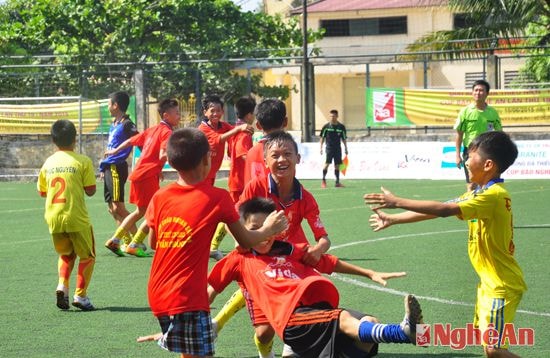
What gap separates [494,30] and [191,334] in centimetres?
2666

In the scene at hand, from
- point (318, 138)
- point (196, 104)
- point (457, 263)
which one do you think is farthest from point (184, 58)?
point (457, 263)

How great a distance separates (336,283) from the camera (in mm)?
10672

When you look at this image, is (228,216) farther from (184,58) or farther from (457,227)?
(184,58)

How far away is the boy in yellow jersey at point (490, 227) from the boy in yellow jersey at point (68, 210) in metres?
4.11

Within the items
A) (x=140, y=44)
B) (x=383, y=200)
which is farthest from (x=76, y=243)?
(x=140, y=44)

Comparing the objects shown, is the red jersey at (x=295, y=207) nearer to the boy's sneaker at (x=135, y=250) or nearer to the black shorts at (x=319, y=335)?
the black shorts at (x=319, y=335)

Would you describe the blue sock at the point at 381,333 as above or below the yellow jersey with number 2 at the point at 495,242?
below

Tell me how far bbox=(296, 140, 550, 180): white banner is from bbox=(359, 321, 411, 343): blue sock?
65.0 ft

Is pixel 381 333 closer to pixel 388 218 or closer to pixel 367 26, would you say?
pixel 388 218

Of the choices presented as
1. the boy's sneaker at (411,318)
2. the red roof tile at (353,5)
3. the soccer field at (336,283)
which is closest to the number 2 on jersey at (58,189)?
the soccer field at (336,283)

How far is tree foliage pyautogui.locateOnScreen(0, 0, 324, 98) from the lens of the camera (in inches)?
1233

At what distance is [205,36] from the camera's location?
1427 inches

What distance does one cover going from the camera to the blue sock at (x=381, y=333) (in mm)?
5520

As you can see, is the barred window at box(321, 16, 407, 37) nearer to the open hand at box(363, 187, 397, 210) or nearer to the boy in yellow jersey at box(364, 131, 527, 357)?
the boy in yellow jersey at box(364, 131, 527, 357)
